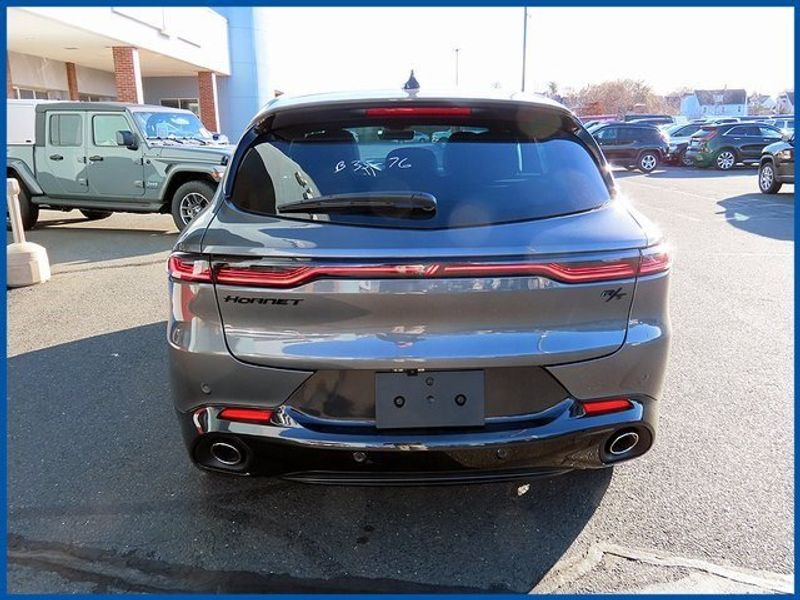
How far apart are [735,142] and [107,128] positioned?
20679mm

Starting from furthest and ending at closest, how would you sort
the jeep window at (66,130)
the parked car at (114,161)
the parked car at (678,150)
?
the parked car at (678,150) < the jeep window at (66,130) < the parked car at (114,161)

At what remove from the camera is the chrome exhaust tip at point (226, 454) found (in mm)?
2449

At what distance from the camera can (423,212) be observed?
7.66ft

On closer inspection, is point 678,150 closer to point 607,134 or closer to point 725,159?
point 725,159

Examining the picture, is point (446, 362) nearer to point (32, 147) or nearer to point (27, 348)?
point (27, 348)

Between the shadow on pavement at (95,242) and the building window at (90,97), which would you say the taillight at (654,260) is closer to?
the shadow on pavement at (95,242)

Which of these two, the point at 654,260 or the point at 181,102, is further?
the point at 181,102

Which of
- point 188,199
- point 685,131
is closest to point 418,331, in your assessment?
point 188,199

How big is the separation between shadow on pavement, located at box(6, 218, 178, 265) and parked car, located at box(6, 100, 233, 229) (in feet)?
1.31

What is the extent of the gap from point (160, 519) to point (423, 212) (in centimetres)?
179

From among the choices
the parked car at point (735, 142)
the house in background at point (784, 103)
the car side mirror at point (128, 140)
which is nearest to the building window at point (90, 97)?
the car side mirror at point (128, 140)

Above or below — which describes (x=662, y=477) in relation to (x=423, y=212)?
below

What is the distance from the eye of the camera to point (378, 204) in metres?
2.33

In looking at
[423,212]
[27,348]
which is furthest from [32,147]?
[423,212]
